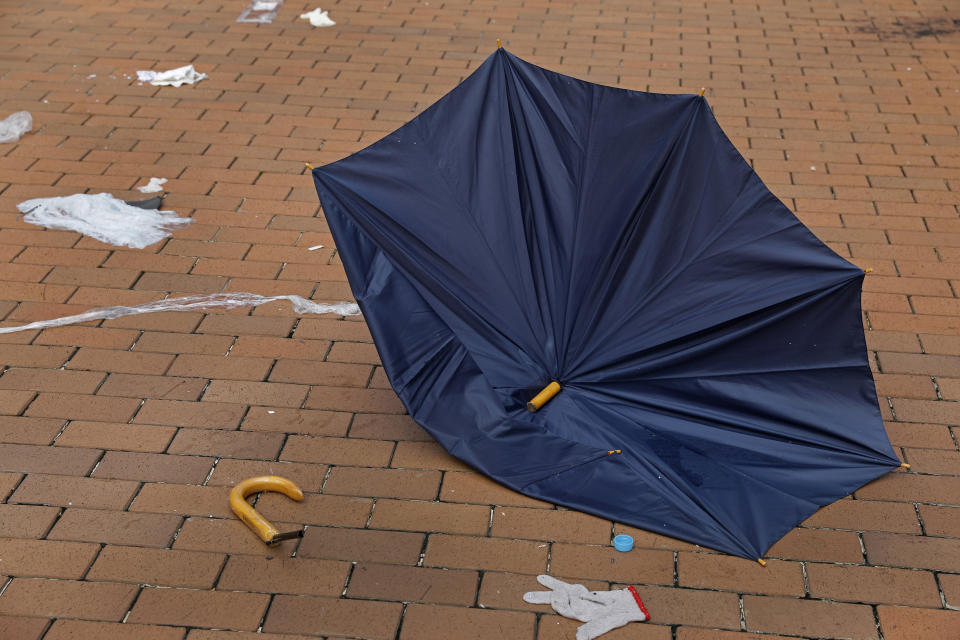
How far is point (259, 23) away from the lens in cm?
707

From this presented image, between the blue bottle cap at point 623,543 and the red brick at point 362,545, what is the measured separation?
60 cm

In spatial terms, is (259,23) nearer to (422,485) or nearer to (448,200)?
(448,200)

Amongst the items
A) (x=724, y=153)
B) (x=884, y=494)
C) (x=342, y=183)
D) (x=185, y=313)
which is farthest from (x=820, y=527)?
(x=185, y=313)

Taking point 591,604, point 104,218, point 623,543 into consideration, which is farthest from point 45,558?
point 104,218

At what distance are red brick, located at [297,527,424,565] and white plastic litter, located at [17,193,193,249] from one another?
2.12m

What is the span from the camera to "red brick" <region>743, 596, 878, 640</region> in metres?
2.79

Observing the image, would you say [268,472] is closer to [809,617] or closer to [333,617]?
[333,617]

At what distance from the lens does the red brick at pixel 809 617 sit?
9.14ft

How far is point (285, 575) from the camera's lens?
9.72ft

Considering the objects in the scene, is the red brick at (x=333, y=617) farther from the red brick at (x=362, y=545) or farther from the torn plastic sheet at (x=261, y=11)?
the torn plastic sheet at (x=261, y=11)

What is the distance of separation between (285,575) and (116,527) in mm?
598

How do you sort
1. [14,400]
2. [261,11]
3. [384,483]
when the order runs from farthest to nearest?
[261,11] → [14,400] → [384,483]

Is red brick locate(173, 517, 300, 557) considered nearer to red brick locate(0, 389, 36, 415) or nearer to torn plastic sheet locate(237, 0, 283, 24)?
red brick locate(0, 389, 36, 415)

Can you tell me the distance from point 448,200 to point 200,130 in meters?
2.77
